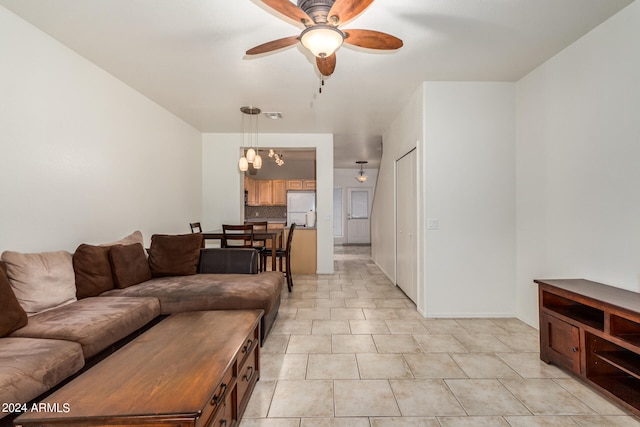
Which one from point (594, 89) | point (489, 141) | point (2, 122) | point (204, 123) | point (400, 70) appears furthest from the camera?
point (204, 123)

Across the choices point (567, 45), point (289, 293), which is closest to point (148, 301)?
point (289, 293)

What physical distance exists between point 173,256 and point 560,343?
3663 millimetres

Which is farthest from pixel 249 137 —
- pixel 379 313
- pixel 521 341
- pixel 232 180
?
pixel 521 341

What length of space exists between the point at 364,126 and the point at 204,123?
9.21ft

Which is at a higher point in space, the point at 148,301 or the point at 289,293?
the point at 148,301

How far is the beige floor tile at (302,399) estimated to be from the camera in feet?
5.96

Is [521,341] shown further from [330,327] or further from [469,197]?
[330,327]

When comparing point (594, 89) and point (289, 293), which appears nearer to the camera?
point (594, 89)

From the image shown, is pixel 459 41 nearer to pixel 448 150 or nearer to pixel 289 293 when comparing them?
pixel 448 150

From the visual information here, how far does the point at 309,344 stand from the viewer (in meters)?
2.76

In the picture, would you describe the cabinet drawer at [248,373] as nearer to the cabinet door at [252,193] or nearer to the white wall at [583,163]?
the white wall at [583,163]

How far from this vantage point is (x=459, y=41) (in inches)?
103

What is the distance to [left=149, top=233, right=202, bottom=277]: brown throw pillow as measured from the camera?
127 inches

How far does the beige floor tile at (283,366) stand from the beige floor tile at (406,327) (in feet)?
3.61
